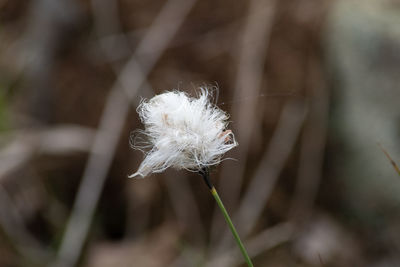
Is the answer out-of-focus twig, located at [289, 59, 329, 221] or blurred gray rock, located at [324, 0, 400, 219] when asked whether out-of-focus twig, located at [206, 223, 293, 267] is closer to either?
out-of-focus twig, located at [289, 59, 329, 221]

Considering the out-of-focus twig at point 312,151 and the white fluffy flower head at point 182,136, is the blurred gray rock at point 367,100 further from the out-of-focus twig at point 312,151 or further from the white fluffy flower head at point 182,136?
the white fluffy flower head at point 182,136

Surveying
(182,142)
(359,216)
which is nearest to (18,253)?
(359,216)

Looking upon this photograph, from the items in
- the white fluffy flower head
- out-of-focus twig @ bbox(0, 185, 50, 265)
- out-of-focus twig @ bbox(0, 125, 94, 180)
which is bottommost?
the white fluffy flower head

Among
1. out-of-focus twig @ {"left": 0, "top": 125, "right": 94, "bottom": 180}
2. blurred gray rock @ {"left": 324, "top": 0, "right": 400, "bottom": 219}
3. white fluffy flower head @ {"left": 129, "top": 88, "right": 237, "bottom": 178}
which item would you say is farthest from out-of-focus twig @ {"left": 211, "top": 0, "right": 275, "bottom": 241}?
white fluffy flower head @ {"left": 129, "top": 88, "right": 237, "bottom": 178}

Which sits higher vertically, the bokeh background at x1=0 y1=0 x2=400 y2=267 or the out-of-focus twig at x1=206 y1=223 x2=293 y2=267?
the bokeh background at x1=0 y1=0 x2=400 y2=267

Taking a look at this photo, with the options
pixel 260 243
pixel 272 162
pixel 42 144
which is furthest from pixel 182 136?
pixel 42 144

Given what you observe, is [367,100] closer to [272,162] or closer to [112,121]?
[272,162]

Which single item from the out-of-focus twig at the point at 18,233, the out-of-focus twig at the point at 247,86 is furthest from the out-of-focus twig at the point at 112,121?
the out-of-focus twig at the point at 247,86

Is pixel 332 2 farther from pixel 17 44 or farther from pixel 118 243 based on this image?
pixel 17 44
